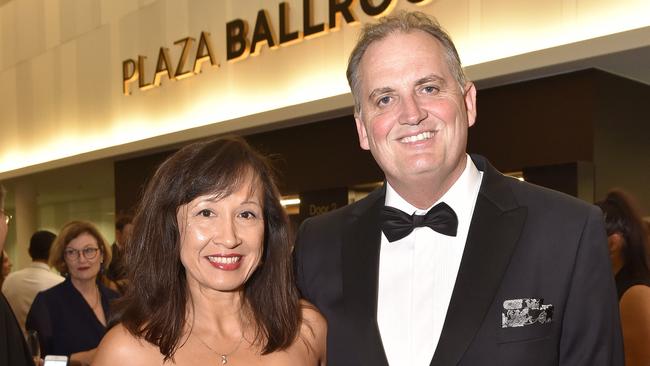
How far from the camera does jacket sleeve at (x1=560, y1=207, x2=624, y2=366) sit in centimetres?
161

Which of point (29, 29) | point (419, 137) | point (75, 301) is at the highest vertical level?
point (29, 29)

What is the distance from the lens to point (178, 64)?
328 inches

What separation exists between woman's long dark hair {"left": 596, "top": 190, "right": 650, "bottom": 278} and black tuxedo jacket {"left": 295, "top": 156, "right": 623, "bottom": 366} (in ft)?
6.47

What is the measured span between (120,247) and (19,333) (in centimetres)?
293

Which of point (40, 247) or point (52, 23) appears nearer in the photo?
point (40, 247)

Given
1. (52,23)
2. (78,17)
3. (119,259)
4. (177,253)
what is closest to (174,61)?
(78,17)

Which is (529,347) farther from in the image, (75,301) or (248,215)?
(75,301)

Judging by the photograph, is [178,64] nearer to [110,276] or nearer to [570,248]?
[110,276]

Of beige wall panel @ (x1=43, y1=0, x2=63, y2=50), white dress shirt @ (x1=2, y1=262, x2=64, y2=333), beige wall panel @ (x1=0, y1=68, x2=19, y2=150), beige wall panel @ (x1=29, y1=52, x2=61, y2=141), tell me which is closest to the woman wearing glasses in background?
white dress shirt @ (x1=2, y1=262, x2=64, y2=333)

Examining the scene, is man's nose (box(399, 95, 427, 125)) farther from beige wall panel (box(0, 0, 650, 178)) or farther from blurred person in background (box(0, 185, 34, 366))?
beige wall panel (box(0, 0, 650, 178))

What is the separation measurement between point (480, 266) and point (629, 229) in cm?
217

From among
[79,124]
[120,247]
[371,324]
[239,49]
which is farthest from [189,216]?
[79,124]

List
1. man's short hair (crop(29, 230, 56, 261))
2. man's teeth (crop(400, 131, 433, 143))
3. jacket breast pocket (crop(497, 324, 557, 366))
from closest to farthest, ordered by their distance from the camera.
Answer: jacket breast pocket (crop(497, 324, 557, 366))
man's teeth (crop(400, 131, 433, 143))
man's short hair (crop(29, 230, 56, 261))

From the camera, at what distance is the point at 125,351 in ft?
6.21
